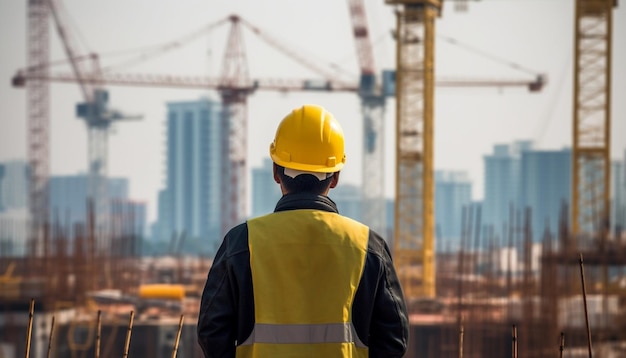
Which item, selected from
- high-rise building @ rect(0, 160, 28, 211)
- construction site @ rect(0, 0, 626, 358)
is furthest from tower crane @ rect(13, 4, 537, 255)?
high-rise building @ rect(0, 160, 28, 211)

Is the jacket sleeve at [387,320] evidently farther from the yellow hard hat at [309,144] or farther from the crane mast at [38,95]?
the crane mast at [38,95]

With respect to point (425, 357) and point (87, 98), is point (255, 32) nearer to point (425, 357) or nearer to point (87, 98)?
point (87, 98)

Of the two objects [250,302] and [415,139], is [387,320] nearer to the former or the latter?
[250,302]

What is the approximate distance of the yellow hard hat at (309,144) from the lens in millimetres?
2756

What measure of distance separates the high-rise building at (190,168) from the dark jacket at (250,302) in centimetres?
13657

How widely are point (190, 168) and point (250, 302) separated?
145143 mm

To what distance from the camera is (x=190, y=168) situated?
147 metres

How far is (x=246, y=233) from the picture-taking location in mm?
2660

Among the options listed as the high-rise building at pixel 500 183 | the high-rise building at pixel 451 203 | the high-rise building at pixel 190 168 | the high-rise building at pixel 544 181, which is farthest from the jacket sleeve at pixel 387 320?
the high-rise building at pixel 451 203

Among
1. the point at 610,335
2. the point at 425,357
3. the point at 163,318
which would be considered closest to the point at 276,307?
the point at 610,335

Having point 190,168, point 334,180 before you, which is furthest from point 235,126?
point 190,168

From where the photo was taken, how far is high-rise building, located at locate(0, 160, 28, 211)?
138500mm

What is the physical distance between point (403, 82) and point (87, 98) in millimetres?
47511

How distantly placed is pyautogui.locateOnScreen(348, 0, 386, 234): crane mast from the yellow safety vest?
52.6 meters
